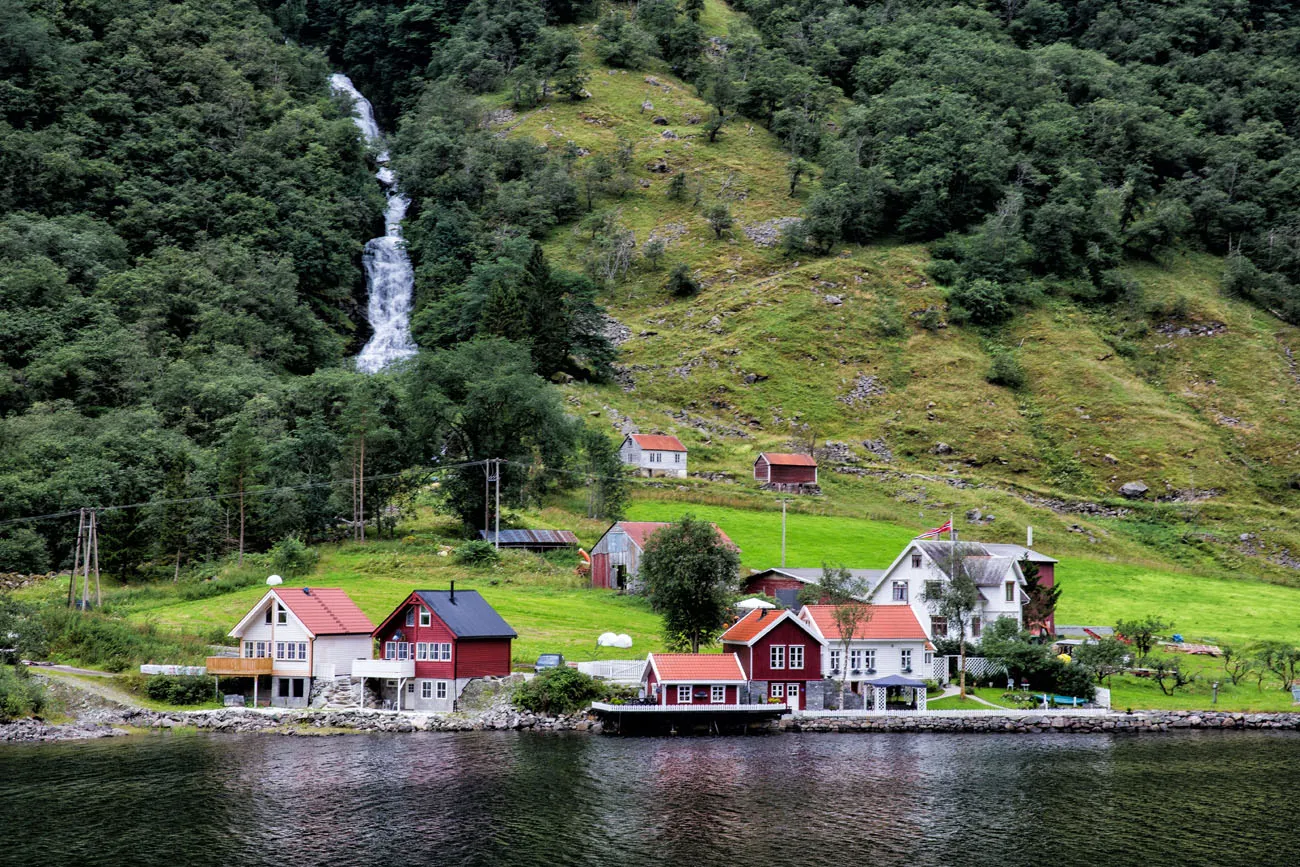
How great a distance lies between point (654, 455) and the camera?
11456 cm

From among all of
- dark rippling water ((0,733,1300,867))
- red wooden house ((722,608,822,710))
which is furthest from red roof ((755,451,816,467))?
dark rippling water ((0,733,1300,867))

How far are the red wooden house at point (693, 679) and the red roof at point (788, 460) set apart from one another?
52.5m

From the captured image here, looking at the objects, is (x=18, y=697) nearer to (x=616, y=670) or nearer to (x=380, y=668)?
(x=380, y=668)

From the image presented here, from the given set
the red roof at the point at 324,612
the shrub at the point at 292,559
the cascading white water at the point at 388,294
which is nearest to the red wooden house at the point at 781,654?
the red roof at the point at 324,612

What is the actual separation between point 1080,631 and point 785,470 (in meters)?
39.7

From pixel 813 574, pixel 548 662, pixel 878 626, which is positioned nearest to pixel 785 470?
pixel 813 574

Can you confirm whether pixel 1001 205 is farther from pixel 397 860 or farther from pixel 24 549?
pixel 397 860

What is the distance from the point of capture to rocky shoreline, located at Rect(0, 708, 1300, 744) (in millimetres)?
57656

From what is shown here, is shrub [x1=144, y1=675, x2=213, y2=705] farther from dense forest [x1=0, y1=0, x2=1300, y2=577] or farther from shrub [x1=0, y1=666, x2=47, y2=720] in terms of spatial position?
dense forest [x1=0, y1=0, x2=1300, y2=577]

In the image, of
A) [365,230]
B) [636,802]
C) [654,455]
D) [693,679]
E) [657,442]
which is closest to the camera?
[636,802]

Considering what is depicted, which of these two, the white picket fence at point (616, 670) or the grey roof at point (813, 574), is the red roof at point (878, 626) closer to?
the grey roof at point (813, 574)

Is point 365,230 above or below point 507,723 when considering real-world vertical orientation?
above

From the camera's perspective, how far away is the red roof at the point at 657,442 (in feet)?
376

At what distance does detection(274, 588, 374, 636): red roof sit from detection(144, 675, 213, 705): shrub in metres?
5.96
